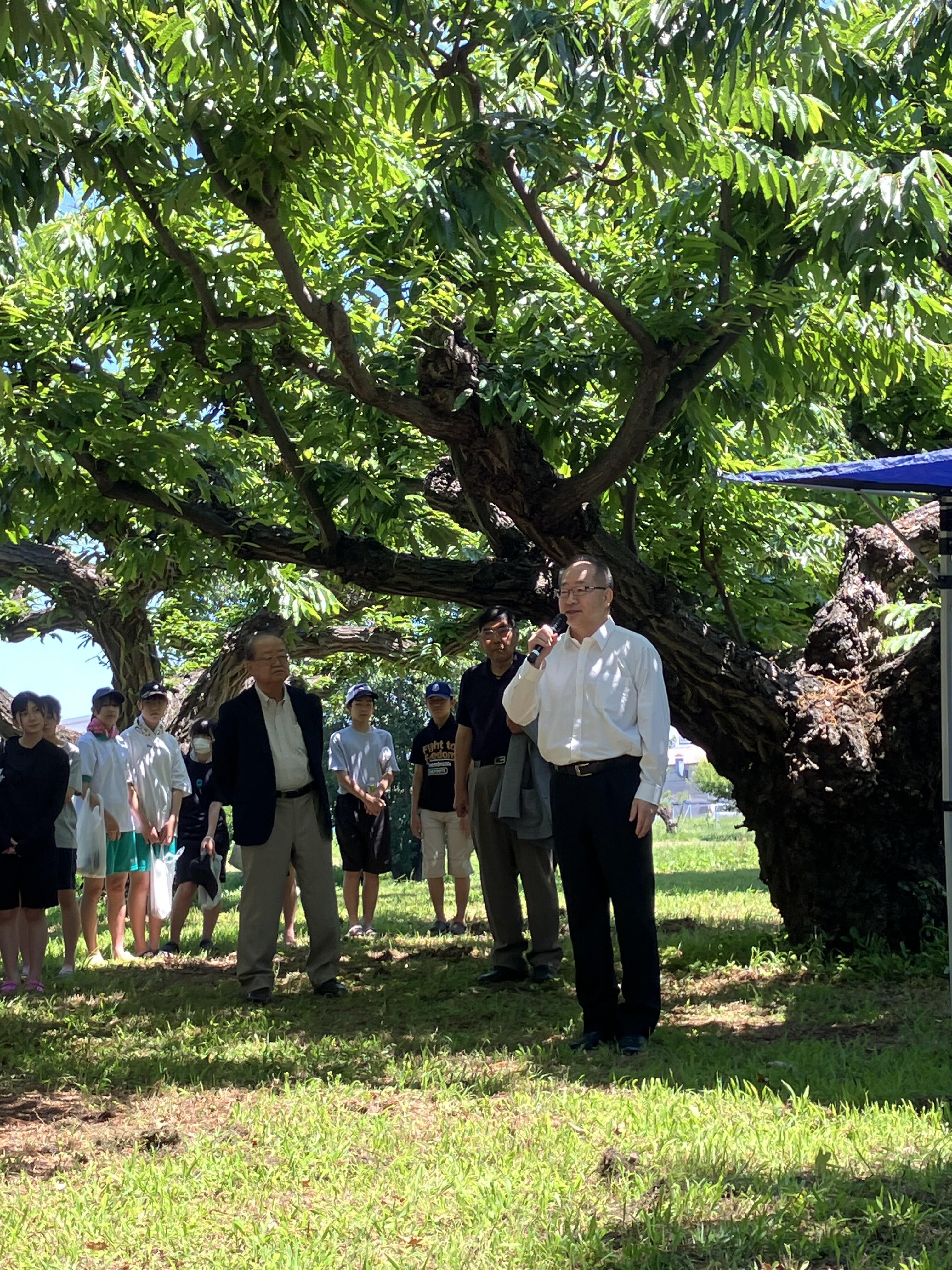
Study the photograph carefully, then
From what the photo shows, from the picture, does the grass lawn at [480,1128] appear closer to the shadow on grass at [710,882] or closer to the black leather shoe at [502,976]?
the black leather shoe at [502,976]

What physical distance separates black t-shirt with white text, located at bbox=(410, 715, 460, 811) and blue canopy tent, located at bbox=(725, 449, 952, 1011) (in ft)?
18.3

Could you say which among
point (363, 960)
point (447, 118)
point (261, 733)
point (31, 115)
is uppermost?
point (447, 118)

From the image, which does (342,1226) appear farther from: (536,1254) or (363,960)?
(363,960)

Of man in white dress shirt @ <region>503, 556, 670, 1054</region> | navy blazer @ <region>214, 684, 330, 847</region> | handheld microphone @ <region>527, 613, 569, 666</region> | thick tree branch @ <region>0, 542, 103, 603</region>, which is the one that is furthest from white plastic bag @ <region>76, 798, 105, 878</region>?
thick tree branch @ <region>0, 542, 103, 603</region>

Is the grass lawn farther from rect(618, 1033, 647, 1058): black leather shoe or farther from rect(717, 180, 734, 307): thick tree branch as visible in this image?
rect(717, 180, 734, 307): thick tree branch

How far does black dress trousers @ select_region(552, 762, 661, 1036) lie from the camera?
6.08 metres

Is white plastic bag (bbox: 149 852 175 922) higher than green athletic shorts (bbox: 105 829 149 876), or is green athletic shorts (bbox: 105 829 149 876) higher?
green athletic shorts (bbox: 105 829 149 876)

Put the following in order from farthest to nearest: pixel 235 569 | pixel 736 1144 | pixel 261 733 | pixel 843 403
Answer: pixel 843 403 → pixel 235 569 → pixel 261 733 → pixel 736 1144

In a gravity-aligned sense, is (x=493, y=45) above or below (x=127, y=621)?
above

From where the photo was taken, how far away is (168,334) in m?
8.47

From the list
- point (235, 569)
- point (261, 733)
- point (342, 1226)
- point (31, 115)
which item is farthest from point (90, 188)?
point (342, 1226)

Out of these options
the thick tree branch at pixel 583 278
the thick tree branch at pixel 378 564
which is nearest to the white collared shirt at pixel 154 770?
the thick tree branch at pixel 378 564

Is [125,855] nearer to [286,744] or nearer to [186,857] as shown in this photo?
[186,857]

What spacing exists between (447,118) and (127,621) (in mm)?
11646
